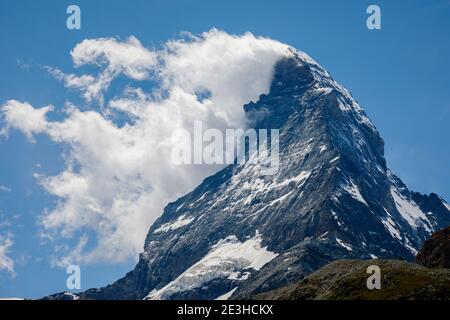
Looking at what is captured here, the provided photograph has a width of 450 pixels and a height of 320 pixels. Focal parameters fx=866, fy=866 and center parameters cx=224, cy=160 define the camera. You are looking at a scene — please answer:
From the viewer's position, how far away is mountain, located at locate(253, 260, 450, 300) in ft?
463

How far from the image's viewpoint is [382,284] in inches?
5910

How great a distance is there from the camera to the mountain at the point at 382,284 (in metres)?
141
